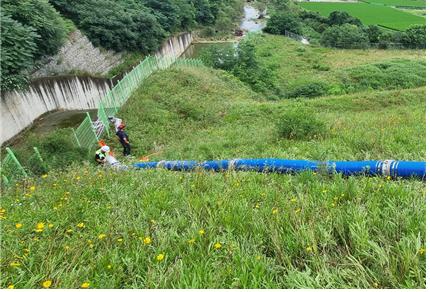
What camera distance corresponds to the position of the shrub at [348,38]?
45469 mm

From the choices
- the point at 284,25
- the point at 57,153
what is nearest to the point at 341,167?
the point at 57,153

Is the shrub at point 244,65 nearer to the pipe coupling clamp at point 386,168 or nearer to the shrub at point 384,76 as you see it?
the shrub at point 384,76

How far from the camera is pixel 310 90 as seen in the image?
25.1 meters

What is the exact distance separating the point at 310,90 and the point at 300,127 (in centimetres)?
1660

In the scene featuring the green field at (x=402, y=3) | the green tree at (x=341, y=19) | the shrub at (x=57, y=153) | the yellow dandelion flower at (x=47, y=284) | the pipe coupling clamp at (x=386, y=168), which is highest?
the yellow dandelion flower at (x=47, y=284)

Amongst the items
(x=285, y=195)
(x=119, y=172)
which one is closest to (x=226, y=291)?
(x=285, y=195)

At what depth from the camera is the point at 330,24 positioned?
6172cm

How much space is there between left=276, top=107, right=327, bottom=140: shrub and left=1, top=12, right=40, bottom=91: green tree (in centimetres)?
1065

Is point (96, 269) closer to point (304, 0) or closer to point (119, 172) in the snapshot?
point (119, 172)

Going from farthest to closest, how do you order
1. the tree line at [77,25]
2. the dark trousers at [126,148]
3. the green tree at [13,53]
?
the tree line at [77,25]
the green tree at [13,53]
the dark trousers at [126,148]

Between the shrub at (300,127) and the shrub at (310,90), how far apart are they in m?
15.9

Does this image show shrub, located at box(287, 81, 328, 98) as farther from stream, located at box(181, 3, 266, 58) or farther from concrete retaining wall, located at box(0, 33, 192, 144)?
stream, located at box(181, 3, 266, 58)

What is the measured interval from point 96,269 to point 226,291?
48.3 inches

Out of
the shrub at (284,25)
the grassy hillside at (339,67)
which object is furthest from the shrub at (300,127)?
the shrub at (284,25)
